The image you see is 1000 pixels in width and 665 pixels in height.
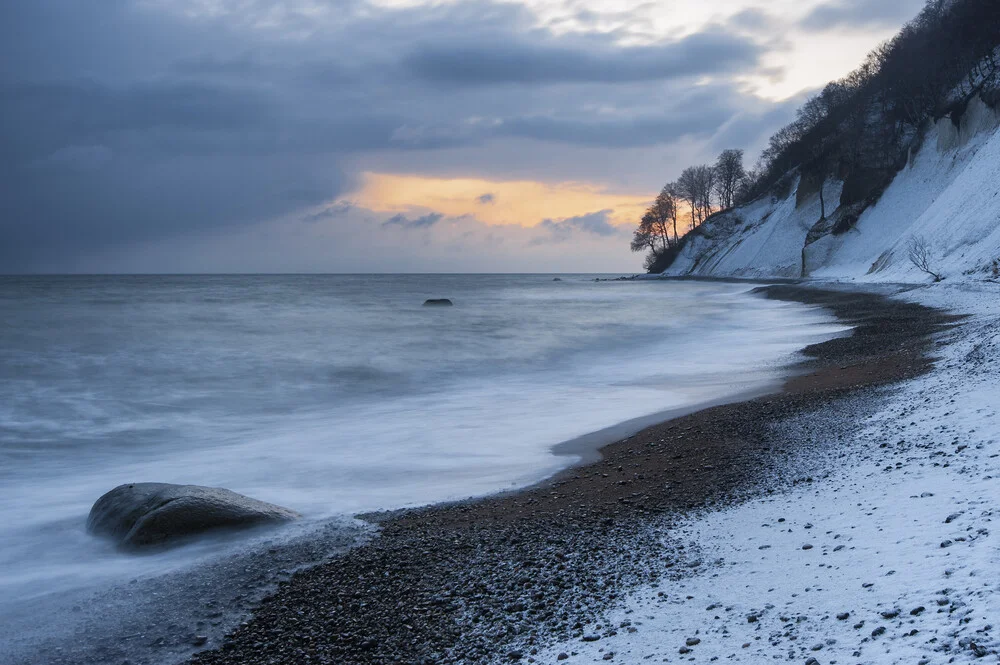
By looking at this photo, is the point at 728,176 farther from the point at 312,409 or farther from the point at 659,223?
the point at 312,409

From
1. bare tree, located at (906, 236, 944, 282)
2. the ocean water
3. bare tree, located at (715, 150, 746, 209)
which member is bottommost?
the ocean water

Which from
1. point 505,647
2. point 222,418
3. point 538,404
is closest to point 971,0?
point 538,404

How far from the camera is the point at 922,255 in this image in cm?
2950

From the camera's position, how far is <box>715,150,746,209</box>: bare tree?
103 m

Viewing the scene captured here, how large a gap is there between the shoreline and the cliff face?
2269 cm

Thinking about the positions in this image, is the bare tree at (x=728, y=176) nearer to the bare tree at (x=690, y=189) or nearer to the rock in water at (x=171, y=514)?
the bare tree at (x=690, y=189)

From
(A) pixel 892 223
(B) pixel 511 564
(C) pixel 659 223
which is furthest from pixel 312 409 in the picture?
(C) pixel 659 223

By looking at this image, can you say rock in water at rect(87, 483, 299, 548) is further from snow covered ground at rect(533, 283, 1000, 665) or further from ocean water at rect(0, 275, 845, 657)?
snow covered ground at rect(533, 283, 1000, 665)

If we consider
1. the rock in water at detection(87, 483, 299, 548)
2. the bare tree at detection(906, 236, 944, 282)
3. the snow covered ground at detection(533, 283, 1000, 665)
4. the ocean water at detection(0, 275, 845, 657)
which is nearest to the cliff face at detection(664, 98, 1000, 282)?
the bare tree at detection(906, 236, 944, 282)

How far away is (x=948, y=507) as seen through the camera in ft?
14.5

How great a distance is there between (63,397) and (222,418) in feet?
16.6

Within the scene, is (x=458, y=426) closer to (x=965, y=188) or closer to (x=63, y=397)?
(x=63, y=397)

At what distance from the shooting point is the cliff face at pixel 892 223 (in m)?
28.4

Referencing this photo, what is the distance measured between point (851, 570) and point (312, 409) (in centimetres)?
1210
